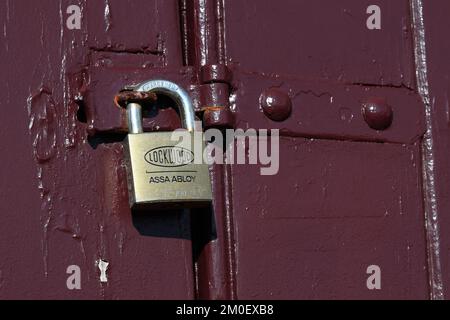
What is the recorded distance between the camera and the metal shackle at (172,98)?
3.75ft

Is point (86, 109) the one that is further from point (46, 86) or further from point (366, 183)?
point (366, 183)

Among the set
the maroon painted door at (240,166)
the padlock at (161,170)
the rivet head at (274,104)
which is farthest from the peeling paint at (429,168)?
the padlock at (161,170)

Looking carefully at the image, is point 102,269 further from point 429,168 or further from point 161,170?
point 429,168

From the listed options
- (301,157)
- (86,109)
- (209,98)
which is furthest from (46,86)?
(301,157)

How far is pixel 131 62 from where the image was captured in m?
1.19

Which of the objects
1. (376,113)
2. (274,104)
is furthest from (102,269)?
(376,113)

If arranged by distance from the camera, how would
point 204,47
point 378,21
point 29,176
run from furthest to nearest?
point 378,21, point 204,47, point 29,176

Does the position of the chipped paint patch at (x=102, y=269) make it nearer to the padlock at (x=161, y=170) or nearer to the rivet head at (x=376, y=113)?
the padlock at (x=161, y=170)

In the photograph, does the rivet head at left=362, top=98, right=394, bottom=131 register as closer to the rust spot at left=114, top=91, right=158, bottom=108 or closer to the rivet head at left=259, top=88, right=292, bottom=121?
the rivet head at left=259, top=88, right=292, bottom=121

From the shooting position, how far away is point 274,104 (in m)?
1.22

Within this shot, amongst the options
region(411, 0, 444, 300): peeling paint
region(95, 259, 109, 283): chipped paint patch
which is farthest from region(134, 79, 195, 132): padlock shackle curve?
region(411, 0, 444, 300): peeling paint

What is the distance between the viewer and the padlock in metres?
1.12

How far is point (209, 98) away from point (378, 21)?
0.92 feet

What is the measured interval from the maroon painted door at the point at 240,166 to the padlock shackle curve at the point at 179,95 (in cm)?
2
